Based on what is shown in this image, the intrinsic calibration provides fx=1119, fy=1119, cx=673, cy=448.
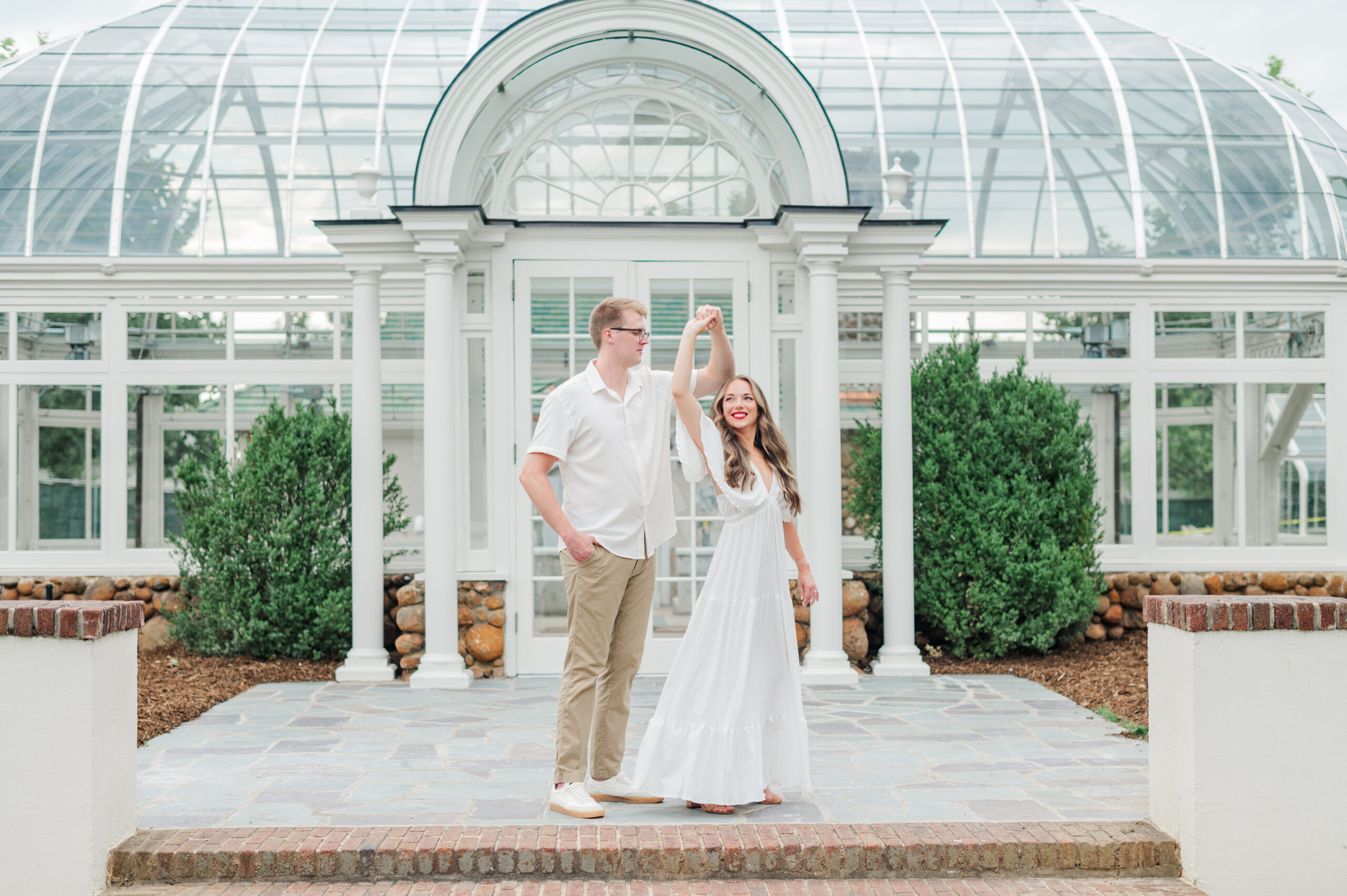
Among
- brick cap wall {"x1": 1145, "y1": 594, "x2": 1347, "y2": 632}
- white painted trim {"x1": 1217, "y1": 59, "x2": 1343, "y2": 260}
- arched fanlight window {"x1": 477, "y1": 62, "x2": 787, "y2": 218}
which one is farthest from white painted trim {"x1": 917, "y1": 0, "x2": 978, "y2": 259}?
brick cap wall {"x1": 1145, "y1": 594, "x2": 1347, "y2": 632}

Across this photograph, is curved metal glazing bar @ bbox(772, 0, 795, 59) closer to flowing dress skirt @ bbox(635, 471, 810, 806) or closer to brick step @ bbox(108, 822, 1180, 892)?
flowing dress skirt @ bbox(635, 471, 810, 806)

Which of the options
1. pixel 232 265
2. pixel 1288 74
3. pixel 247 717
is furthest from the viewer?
pixel 1288 74

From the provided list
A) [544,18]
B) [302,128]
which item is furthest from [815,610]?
[302,128]

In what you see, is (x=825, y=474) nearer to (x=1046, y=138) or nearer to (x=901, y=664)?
(x=901, y=664)

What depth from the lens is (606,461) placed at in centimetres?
429

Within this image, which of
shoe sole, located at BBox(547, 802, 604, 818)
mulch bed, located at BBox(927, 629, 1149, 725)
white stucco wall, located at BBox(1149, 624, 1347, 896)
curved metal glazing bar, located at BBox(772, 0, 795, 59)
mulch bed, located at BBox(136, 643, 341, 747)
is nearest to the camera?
white stucco wall, located at BBox(1149, 624, 1347, 896)

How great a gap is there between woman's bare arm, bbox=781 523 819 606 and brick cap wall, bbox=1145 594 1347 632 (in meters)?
1.29

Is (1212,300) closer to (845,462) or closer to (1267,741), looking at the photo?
(845,462)

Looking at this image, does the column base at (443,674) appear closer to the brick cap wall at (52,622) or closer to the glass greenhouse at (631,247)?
the glass greenhouse at (631,247)

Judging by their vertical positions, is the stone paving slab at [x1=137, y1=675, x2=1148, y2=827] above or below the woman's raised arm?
below

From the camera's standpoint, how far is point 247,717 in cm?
630

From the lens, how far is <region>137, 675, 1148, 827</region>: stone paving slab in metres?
4.27

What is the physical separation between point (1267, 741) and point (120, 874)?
385 cm

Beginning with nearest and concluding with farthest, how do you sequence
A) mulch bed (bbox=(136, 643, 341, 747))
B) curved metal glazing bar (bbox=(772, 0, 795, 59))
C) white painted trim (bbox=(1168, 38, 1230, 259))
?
mulch bed (bbox=(136, 643, 341, 747)) → white painted trim (bbox=(1168, 38, 1230, 259)) → curved metal glazing bar (bbox=(772, 0, 795, 59))
